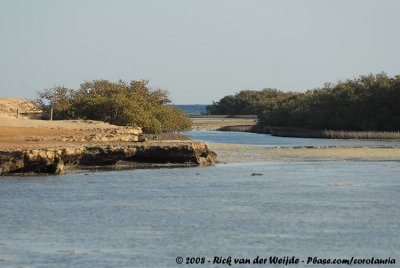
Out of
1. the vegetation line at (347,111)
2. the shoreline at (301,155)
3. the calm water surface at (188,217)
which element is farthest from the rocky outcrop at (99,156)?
the vegetation line at (347,111)

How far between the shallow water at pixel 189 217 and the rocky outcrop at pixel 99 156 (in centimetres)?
121

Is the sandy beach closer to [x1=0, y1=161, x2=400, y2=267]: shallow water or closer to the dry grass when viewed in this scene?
[x1=0, y1=161, x2=400, y2=267]: shallow water

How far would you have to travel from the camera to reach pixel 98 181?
40219 mm

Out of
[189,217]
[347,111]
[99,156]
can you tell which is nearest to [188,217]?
[189,217]

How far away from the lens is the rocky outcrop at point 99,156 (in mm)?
41000

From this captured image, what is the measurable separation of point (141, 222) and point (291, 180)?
15.9 m

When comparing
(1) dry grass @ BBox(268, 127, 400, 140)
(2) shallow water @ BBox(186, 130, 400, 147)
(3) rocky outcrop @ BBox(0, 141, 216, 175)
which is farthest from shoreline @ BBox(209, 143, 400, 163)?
(1) dry grass @ BBox(268, 127, 400, 140)

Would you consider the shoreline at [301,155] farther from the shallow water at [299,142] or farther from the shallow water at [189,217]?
the shallow water at [189,217]

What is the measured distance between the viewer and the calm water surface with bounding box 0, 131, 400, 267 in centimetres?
2186

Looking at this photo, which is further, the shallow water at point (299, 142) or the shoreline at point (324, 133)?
the shoreline at point (324, 133)

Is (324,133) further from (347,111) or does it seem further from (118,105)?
(118,105)

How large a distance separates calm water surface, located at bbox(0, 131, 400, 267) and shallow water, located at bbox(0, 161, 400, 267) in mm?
28

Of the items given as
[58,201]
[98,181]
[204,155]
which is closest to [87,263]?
[58,201]

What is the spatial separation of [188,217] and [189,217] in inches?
1.1
